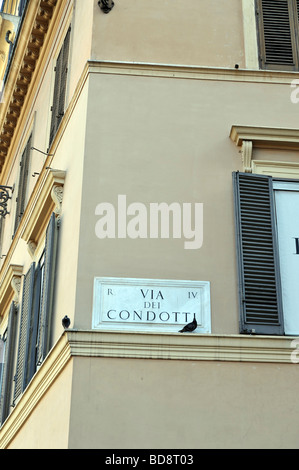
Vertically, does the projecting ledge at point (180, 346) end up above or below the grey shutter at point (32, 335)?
below

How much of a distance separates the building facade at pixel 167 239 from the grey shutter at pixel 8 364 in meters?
0.76

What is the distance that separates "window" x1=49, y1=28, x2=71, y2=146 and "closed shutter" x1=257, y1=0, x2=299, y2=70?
3.05 metres

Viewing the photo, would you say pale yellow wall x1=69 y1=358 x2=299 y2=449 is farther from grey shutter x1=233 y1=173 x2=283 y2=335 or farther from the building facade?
grey shutter x1=233 y1=173 x2=283 y2=335

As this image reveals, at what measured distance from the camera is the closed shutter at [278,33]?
42.6 feet

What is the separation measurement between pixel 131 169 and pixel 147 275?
1469 millimetres

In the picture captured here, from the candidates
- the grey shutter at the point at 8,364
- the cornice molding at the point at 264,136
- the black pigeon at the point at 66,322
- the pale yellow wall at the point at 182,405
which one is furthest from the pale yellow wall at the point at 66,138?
the cornice molding at the point at 264,136

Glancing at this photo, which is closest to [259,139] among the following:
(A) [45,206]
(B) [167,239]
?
(B) [167,239]

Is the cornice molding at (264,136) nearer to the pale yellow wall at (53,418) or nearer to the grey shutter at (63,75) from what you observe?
the grey shutter at (63,75)

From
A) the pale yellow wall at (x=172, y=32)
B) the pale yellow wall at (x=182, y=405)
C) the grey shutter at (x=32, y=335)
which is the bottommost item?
the pale yellow wall at (x=182, y=405)

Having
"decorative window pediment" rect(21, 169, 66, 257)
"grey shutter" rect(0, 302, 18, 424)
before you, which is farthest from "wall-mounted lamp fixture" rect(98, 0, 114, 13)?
"grey shutter" rect(0, 302, 18, 424)

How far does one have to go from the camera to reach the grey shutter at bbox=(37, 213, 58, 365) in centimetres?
1220

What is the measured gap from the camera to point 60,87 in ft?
47.9

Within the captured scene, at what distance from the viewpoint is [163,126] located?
12.2 m
